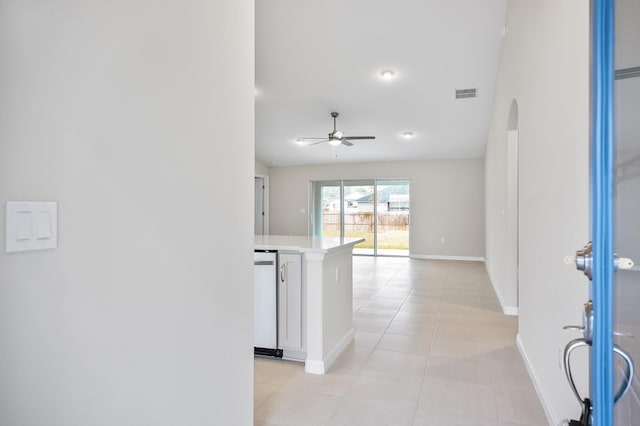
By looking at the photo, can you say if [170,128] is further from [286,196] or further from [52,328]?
[286,196]

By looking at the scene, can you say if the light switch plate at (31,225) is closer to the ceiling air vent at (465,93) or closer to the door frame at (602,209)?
the door frame at (602,209)

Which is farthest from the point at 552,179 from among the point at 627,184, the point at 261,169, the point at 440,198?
the point at 261,169

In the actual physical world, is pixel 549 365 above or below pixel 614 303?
below

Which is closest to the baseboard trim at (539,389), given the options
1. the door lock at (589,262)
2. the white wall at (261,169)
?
the door lock at (589,262)

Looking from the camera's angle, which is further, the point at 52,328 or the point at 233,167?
Answer: the point at 233,167

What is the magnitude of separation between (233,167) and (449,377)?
204 cm

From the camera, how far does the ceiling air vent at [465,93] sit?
5578 mm

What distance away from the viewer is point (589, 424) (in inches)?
37.4

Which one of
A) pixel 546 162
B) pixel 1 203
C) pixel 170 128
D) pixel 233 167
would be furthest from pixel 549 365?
pixel 1 203

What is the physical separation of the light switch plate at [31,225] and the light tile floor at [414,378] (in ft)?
5.16

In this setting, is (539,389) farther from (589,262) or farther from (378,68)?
(378,68)

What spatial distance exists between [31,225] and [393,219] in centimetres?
886

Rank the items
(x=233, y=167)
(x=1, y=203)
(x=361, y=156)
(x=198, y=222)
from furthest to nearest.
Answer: (x=361, y=156), (x=233, y=167), (x=198, y=222), (x=1, y=203)

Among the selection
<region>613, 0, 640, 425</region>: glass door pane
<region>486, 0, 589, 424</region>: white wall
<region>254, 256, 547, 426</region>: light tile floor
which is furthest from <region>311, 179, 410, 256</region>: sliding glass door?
<region>613, 0, 640, 425</region>: glass door pane
